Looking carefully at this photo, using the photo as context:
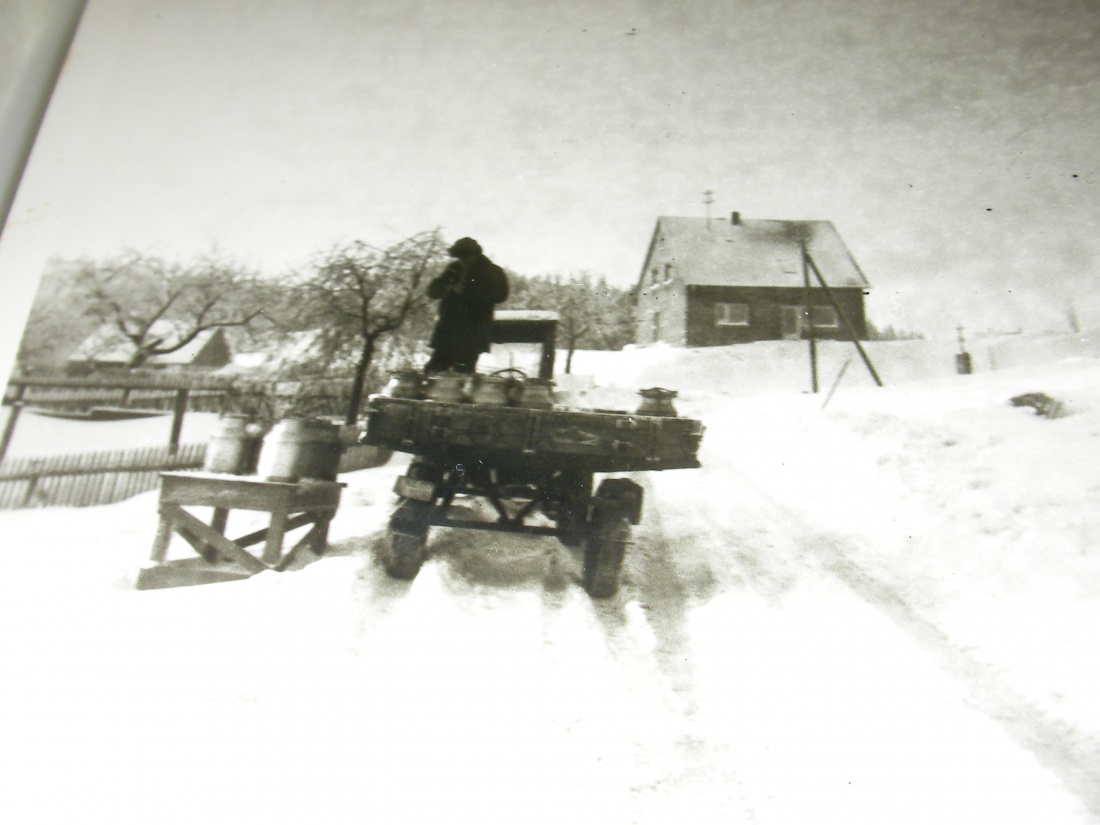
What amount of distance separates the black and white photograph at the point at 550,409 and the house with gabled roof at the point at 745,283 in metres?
0.02

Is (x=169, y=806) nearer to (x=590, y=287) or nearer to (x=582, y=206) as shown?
(x=590, y=287)

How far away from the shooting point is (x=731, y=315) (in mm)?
2820

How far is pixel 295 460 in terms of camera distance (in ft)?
8.46

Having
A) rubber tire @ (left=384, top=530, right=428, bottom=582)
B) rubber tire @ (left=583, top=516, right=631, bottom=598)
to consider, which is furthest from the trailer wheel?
rubber tire @ (left=583, top=516, right=631, bottom=598)

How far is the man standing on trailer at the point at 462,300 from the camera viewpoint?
103 inches

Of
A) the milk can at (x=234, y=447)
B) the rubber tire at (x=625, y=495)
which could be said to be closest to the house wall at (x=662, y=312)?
the rubber tire at (x=625, y=495)

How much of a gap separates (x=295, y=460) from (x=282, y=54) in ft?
6.56

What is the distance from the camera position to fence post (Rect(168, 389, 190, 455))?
98.3 inches

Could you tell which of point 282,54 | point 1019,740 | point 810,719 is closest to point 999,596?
point 1019,740

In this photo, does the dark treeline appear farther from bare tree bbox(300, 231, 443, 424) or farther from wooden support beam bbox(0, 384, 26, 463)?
wooden support beam bbox(0, 384, 26, 463)

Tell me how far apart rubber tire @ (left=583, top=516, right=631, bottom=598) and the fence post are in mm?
1734

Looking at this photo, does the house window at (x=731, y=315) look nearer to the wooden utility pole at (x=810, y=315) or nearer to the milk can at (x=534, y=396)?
the wooden utility pole at (x=810, y=315)

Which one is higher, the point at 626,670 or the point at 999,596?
the point at 999,596

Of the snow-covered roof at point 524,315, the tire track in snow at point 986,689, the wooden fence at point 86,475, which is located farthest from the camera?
the snow-covered roof at point 524,315
